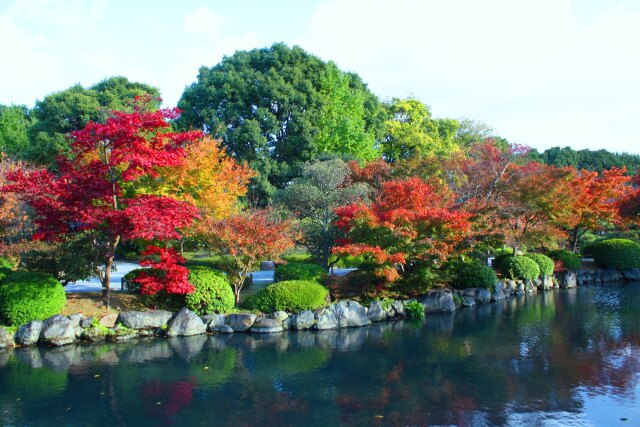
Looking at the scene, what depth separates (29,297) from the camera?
1106cm

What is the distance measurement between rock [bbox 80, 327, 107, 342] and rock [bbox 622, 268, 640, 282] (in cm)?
1958

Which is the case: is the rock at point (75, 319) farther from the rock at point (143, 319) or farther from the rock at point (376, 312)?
the rock at point (376, 312)

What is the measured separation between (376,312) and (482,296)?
14.4 feet

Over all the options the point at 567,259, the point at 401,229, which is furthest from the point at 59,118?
the point at 567,259

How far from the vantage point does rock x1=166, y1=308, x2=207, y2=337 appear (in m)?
11.7

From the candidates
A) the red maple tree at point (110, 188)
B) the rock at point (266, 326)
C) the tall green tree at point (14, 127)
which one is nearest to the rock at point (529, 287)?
the rock at point (266, 326)

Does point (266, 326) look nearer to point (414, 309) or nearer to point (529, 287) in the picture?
point (414, 309)

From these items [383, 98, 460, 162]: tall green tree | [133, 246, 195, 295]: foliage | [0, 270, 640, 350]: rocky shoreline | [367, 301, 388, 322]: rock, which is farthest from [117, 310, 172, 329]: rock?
[383, 98, 460, 162]: tall green tree

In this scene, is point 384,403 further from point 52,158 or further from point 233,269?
point 52,158

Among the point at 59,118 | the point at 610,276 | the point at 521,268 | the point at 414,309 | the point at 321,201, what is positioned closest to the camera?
the point at 414,309

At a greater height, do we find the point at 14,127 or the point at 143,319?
the point at 14,127

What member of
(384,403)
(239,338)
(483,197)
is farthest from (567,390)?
(483,197)

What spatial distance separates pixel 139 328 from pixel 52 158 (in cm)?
1668

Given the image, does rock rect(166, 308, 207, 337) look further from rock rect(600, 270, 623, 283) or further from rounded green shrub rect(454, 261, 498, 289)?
rock rect(600, 270, 623, 283)
